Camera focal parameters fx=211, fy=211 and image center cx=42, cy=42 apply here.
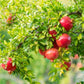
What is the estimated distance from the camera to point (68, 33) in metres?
0.85

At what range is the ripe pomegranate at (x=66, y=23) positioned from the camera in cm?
80

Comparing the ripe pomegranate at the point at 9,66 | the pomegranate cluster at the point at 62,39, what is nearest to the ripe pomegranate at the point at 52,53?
the pomegranate cluster at the point at 62,39

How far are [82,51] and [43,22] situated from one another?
27 centimetres

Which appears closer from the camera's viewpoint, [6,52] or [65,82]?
[6,52]

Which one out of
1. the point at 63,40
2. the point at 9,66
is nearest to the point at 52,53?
the point at 63,40

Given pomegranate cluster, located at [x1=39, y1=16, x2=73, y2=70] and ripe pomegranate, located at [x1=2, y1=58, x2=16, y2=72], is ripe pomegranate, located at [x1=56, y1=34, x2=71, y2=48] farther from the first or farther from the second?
ripe pomegranate, located at [x1=2, y1=58, x2=16, y2=72]

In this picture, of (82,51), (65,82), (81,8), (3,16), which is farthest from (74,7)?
(65,82)

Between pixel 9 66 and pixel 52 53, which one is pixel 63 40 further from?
pixel 9 66

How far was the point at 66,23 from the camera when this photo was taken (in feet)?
2.61

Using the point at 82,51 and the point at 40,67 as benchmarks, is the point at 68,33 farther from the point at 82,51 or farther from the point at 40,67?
the point at 40,67

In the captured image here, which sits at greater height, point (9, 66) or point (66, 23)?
point (66, 23)

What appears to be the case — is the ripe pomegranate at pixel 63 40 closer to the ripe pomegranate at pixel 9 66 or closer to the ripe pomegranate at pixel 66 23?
the ripe pomegranate at pixel 66 23

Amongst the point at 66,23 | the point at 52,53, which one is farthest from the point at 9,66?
the point at 66,23

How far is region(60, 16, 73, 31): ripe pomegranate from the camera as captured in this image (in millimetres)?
797
